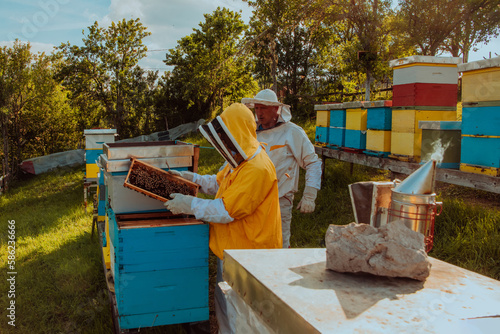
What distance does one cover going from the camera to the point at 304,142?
349 cm

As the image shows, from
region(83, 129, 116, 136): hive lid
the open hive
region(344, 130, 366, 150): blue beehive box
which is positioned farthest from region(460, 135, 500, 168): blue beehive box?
region(83, 129, 116, 136): hive lid

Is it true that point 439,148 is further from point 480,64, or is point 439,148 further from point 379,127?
point 379,127

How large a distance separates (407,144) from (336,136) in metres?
1.78

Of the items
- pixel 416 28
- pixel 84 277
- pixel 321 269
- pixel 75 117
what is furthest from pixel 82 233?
pixel 75 117

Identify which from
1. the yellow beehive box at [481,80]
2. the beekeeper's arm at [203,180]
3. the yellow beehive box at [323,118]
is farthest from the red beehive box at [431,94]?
the beekeeper's arm at [203,180]

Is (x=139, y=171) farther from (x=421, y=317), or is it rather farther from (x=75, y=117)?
(x=75, y=117)

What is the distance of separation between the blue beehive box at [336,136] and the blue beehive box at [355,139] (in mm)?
123

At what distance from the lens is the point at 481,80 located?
338 centimetres

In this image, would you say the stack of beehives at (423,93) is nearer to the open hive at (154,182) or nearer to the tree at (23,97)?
the open hive at (154,182)

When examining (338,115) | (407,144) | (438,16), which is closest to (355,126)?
(338,115)

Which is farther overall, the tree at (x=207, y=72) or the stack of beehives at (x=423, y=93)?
the tree at (x=207, y=72)

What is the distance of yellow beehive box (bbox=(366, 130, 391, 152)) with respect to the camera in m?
4.94

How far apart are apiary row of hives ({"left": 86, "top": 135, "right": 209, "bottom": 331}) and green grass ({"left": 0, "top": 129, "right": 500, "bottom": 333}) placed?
0.61m

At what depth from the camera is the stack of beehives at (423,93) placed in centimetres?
432
